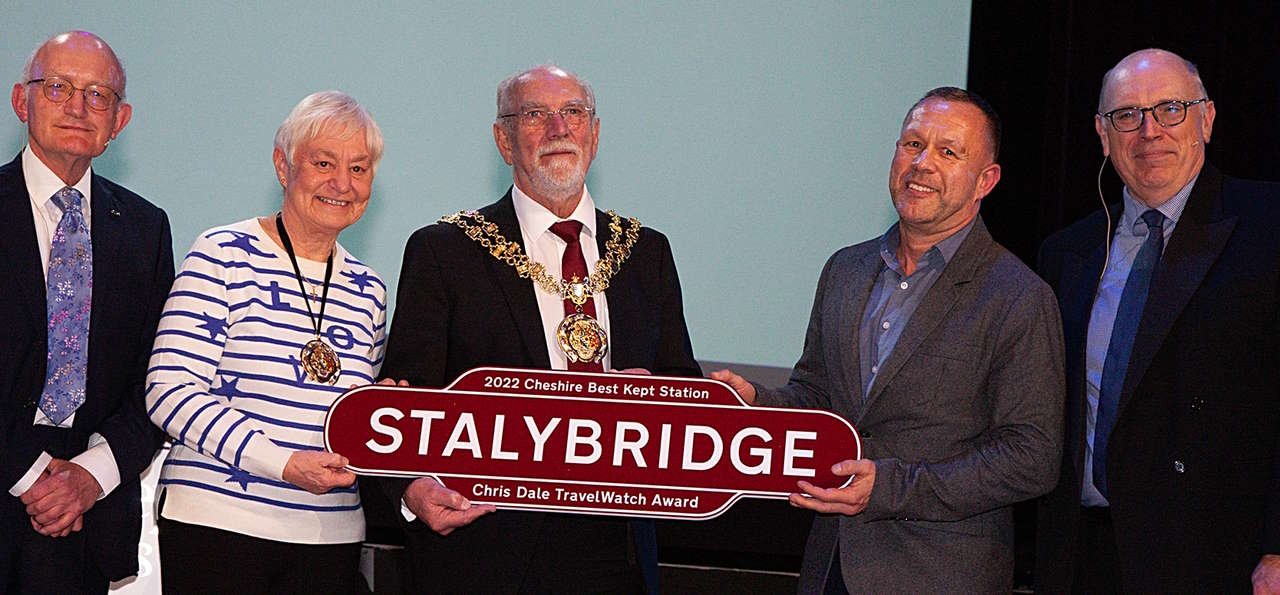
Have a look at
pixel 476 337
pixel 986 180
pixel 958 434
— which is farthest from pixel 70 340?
pixel 986 180

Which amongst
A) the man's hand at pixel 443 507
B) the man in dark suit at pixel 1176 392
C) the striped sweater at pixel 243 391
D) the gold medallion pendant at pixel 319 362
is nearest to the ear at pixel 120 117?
the striped sweater at pixel 243 391

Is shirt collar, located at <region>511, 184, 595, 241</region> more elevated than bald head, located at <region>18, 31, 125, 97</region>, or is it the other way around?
bald head, located at <region>18, 31, 125, 97</region>

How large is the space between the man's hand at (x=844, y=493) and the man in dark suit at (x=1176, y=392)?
528 mm

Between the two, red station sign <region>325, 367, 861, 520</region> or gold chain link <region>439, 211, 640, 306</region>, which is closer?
red station sign <region>325, 367, 861, 520</region>

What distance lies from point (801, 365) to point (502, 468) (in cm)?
81

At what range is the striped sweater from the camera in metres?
2.28

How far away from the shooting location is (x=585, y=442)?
225 cm

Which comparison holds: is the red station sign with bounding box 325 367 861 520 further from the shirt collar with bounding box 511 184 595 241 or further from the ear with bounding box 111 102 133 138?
the ear with bounding box 111 102 133 138

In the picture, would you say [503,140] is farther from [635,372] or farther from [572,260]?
[635,372]

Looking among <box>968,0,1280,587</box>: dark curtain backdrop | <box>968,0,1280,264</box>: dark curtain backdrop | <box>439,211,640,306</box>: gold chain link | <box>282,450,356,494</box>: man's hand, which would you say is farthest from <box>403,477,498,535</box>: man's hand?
<box>968,0,1280,264</box>: dark curtain backdrop

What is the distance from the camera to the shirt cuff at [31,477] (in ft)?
7.64

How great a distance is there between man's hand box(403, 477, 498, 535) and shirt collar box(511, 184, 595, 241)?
0.59 metres

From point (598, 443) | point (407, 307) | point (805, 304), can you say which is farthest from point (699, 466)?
point (805, 304)

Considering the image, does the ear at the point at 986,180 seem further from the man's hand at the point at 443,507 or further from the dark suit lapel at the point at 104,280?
the dark suit lapel at the point at 104,280
